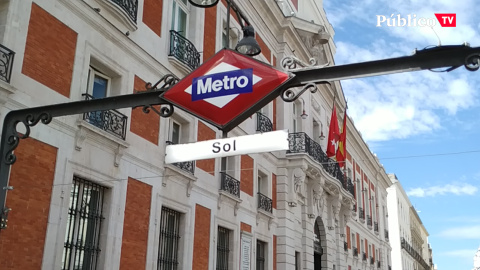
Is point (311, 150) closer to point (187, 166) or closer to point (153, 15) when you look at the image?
point (187, 166)

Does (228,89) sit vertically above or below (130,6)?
below

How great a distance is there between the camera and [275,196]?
21.5 m

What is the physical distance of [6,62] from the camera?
9406 millimetres

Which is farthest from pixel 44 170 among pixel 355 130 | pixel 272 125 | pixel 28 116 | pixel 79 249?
pixel 355 130

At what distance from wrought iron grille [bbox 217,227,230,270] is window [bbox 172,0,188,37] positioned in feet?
20.6

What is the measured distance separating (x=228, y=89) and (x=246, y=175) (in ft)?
44.8

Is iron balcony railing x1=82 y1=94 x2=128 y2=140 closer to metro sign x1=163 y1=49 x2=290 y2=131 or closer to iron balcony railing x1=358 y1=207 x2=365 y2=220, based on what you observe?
metro sign x1=163 y1=49 x2=290 y2=131

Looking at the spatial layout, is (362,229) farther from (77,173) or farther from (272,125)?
(77,173)

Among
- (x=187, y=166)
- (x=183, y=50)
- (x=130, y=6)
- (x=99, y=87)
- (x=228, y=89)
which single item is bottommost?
(x=228, y=89)

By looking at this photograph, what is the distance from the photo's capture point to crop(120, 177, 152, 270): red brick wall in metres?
12.2

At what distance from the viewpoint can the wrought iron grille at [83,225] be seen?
10.8 m

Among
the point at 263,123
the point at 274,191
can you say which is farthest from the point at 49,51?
the point at 274,191

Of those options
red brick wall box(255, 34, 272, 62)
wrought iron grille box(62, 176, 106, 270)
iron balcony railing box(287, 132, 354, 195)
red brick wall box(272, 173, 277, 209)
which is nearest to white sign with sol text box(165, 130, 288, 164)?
wrought iron grille box(62, 176, 106, 270)

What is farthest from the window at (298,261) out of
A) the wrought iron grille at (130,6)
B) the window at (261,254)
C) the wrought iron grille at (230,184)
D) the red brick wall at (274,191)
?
the wrought iron grille at (130,6)
